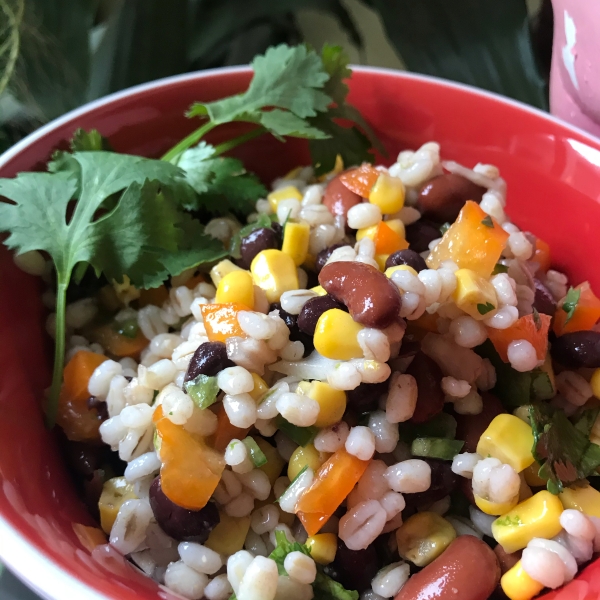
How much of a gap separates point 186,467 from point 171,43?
51.2 inches

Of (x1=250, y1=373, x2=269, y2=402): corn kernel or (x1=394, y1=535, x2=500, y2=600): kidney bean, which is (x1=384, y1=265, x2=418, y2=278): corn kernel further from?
(x1=394, y1=535, x2=500, y2=600): kidney bean

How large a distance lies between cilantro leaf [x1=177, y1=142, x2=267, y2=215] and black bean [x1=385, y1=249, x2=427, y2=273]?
14.2 inches

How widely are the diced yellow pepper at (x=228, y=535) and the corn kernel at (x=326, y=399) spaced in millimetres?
185

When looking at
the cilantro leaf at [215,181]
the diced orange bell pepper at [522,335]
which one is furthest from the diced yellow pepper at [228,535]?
the cilantro leaf at [215,181]

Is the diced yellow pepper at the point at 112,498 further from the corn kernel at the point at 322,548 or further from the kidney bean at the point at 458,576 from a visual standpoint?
the kidney bean at the point at 458,576

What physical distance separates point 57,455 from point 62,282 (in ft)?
0.89

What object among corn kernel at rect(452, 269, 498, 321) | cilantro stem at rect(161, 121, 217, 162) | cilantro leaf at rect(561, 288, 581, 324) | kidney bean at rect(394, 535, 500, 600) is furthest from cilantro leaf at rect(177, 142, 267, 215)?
kidney bean at rect(394, 535, 500, 600)

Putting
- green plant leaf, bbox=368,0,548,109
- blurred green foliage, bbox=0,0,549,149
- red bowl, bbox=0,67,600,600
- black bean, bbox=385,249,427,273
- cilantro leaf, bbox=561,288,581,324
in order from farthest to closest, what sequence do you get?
green plant leaf, bbox=368,0,548,109, blurred green foliage, bbox=0,0,549,149, cilantro leaf, bbox=561,288,581,324, black bean, bbox=385,249,427,273, red bowl, bbox=0,67,600,600

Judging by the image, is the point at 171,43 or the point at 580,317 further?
the point at 171,43

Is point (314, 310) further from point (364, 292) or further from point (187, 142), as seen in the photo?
point (187, 142)

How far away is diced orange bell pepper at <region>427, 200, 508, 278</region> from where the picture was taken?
95 centimetres

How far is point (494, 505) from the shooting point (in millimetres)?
818

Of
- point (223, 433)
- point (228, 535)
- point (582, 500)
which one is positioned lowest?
point (582, 500)

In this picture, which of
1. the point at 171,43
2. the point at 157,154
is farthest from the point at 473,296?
the point at 171,43
